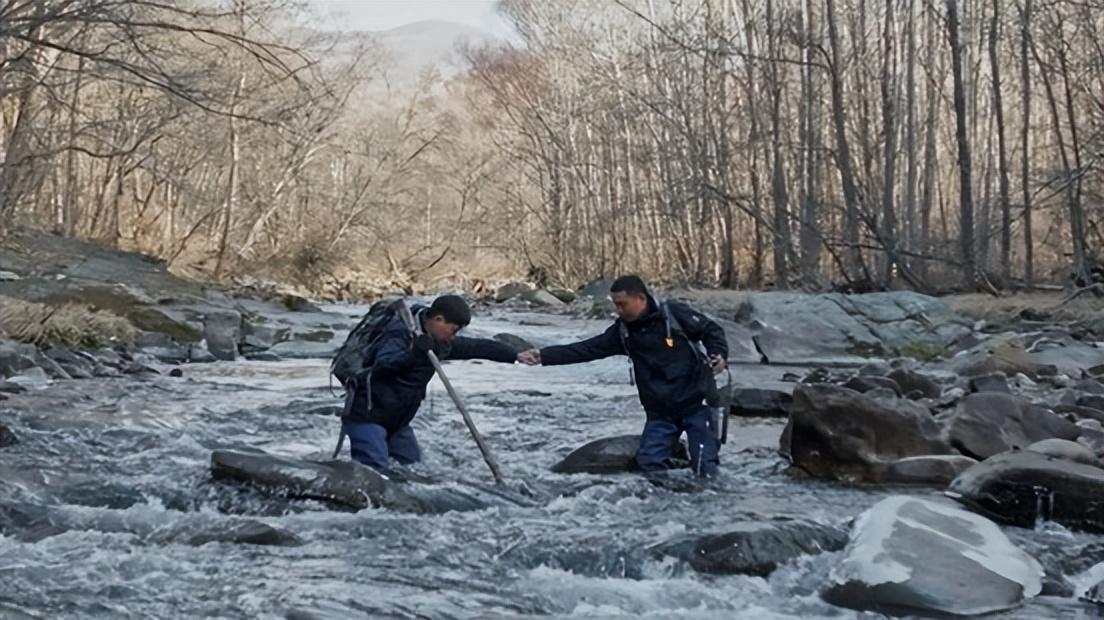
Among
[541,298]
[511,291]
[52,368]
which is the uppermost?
[511,291]

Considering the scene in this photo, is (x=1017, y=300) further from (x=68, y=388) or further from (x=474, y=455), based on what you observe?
(x=68, y=388)

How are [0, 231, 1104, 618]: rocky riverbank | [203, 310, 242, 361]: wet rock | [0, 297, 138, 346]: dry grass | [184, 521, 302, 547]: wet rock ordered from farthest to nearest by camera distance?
1. [203, 310, 242, 361]: wet rock
2. [0, 297, 138, 346]: dry grass
3. [184, 521, 302, 547]: wet rock
4. [0, 231, 1104, 618]: rocky riverbank

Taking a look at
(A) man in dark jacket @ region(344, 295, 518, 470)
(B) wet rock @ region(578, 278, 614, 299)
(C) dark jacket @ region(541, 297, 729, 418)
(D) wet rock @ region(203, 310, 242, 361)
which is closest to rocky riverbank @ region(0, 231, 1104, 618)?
(A) man in dark jacket @ region(344, 295, 518, 470)

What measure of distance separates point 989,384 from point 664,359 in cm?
372

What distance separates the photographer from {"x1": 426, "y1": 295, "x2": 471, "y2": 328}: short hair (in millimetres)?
6605

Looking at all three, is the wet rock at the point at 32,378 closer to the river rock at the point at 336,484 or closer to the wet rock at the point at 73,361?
the wet rock at the point at 73,361

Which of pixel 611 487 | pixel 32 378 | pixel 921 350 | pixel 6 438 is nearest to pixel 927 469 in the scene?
pixel 611 487

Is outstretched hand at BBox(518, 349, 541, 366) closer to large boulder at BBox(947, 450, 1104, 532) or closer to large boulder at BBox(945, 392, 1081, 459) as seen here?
large boulder at BBox(947, 450, 1104, 532)

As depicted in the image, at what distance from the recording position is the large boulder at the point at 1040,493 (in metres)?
5.81

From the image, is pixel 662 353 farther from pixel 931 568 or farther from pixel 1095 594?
pixel 1095 594

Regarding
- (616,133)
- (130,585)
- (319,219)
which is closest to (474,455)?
(130,585)

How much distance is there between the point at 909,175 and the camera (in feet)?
74.7

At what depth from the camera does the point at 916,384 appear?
970 cm

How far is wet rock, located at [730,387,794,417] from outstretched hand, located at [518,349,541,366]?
11.1 ft
